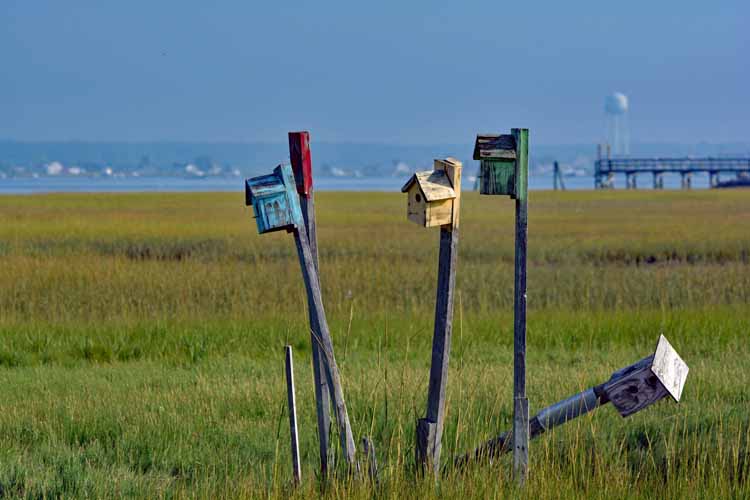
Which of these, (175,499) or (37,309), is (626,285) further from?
(175,499)

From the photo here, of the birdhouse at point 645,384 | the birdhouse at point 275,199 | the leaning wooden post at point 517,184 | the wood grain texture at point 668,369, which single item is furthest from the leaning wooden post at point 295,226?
the wood grain texture at point 668,369

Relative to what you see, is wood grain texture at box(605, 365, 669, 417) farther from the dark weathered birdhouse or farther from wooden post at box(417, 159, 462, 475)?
the dark weathered birdhouse

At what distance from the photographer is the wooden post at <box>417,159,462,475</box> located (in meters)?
5.52

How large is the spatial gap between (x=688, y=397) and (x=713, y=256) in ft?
51.0

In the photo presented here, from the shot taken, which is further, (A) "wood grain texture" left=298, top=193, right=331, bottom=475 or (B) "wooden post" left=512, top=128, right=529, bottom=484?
(A) "wood grain texture" left=298, top=193, right=331, bottom=475

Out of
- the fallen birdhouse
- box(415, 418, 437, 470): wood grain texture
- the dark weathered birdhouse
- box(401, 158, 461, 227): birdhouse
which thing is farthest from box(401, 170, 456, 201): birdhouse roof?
the fallen birdhouse

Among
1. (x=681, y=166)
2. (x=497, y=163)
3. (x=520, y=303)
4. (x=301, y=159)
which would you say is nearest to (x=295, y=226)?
(x=301, y=159)

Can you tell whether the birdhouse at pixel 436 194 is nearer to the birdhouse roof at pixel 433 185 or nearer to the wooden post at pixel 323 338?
the birdhouse roof at pixel 433 185

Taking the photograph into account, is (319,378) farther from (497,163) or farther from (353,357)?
(353,357)

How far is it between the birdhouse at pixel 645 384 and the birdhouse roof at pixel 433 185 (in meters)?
1.34

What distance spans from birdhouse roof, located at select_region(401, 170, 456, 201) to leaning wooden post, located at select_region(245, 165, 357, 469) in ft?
1.95

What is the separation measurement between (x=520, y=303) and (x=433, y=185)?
29.5 inches

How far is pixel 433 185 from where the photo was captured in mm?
5453

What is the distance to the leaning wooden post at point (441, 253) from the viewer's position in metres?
5.44
